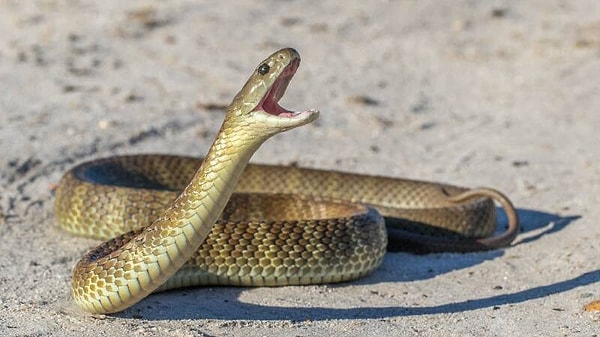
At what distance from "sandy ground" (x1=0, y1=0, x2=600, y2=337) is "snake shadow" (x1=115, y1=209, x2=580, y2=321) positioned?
2 centimetres

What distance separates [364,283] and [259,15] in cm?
689

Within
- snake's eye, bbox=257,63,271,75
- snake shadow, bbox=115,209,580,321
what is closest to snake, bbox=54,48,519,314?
snake's eye, bbox=257,63,271,75

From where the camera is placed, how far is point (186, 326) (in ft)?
19.7

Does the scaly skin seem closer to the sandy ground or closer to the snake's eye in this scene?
the snake's eye

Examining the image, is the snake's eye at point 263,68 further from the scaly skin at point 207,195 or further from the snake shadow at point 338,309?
the snake shadow at point 338,309

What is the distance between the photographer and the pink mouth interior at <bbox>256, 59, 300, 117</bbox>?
5621 millimetres

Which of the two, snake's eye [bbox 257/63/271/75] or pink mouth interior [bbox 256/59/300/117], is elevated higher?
snake's eye [bbox 257/63/271/75]

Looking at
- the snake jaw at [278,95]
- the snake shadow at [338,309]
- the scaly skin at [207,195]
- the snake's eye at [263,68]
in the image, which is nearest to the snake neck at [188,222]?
the scaly skin at [207,195]

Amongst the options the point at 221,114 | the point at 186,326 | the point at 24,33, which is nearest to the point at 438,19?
the point at 221,114

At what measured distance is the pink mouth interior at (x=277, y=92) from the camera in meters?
5.62

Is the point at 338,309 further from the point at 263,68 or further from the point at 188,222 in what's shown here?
the point at 263,68

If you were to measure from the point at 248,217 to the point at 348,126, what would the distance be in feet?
9.86

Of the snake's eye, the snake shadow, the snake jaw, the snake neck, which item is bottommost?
the snake shadow

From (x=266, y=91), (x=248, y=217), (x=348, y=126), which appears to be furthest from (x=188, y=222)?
(x=348, y=126)
